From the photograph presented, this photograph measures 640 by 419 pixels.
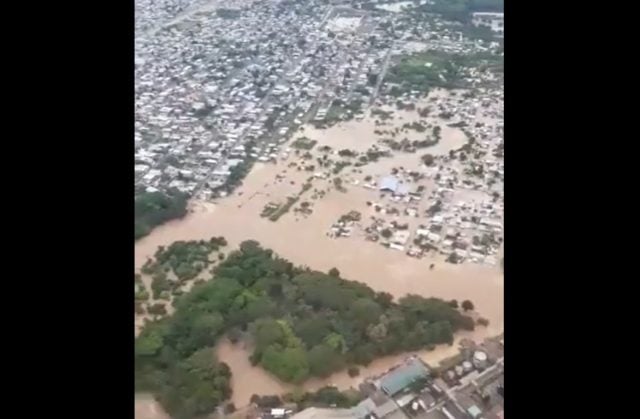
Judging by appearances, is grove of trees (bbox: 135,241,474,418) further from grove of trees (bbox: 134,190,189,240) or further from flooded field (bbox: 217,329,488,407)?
grove of trees (bbox: 134,190,189,240)

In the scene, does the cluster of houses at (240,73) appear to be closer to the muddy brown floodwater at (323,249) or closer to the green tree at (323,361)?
the muddy brown floodwater at (323,249)

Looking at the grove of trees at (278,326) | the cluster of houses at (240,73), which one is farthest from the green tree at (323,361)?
the cluster of houses at (240,73)

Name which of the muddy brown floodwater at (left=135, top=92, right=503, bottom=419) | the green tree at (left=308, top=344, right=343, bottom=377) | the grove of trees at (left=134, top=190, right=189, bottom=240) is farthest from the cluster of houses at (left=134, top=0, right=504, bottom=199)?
the green tree at (left=308, top=344, right=343, bottom=377)

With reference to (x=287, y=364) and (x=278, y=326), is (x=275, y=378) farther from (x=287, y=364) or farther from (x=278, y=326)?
(x=278, y=326)

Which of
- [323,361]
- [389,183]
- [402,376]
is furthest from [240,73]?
[402,376]

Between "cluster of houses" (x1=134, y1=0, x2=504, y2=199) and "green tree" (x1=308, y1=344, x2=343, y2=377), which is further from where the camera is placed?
"cluster of houses" (x1=134, y1=0, x2=504, y2=199)
